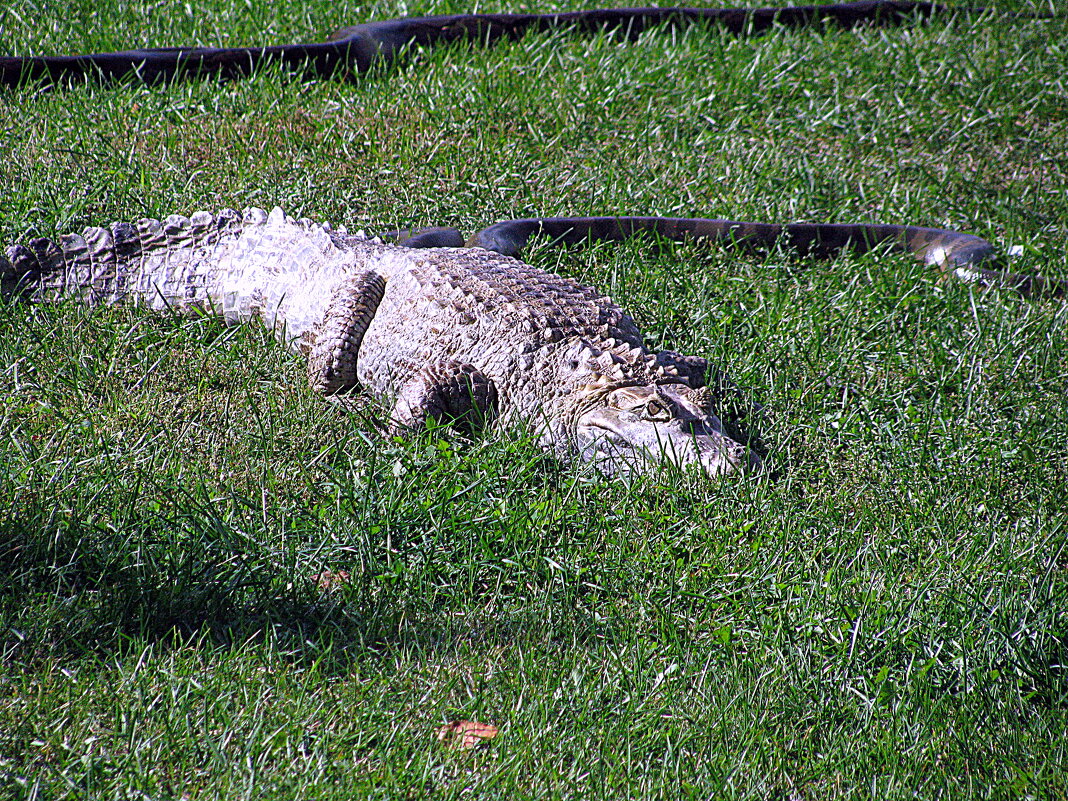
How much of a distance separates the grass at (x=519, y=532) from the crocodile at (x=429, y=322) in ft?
0.56

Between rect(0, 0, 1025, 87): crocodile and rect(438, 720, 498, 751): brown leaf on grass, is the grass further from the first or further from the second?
rect(0, 0, 1025, 87): crocodile

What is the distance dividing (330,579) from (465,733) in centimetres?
71

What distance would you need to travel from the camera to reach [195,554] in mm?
2777

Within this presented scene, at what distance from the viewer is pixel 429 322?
13.2ft

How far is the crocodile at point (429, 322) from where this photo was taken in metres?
3.58

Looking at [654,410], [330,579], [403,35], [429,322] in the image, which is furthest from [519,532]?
[403,35]

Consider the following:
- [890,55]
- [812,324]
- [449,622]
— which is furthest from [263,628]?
[890,55]

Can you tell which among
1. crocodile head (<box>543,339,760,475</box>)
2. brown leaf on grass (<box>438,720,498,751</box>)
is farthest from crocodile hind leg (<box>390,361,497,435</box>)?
brown leaf on grass (<box>438,720,498,751</box>)

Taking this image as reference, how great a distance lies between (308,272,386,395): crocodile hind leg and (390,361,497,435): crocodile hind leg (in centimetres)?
36

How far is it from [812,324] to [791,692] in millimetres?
2321

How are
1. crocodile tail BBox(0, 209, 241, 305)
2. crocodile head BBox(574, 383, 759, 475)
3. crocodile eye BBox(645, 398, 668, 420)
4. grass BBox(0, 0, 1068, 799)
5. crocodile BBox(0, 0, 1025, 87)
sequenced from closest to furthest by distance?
grass BBox(0, 0, 1068, 799) → crocodile head BBox(574, 383, 759, 475) → crocodile eye BBox(645, 398, 668, 420) → crocodile tail BBox(0, 209, 241, 305) → crocodile BBox(0, 0, 1025, 87)

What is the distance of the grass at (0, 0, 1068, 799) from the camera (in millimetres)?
2385

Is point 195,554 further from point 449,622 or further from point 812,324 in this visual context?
point 812,324

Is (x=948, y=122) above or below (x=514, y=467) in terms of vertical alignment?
above
